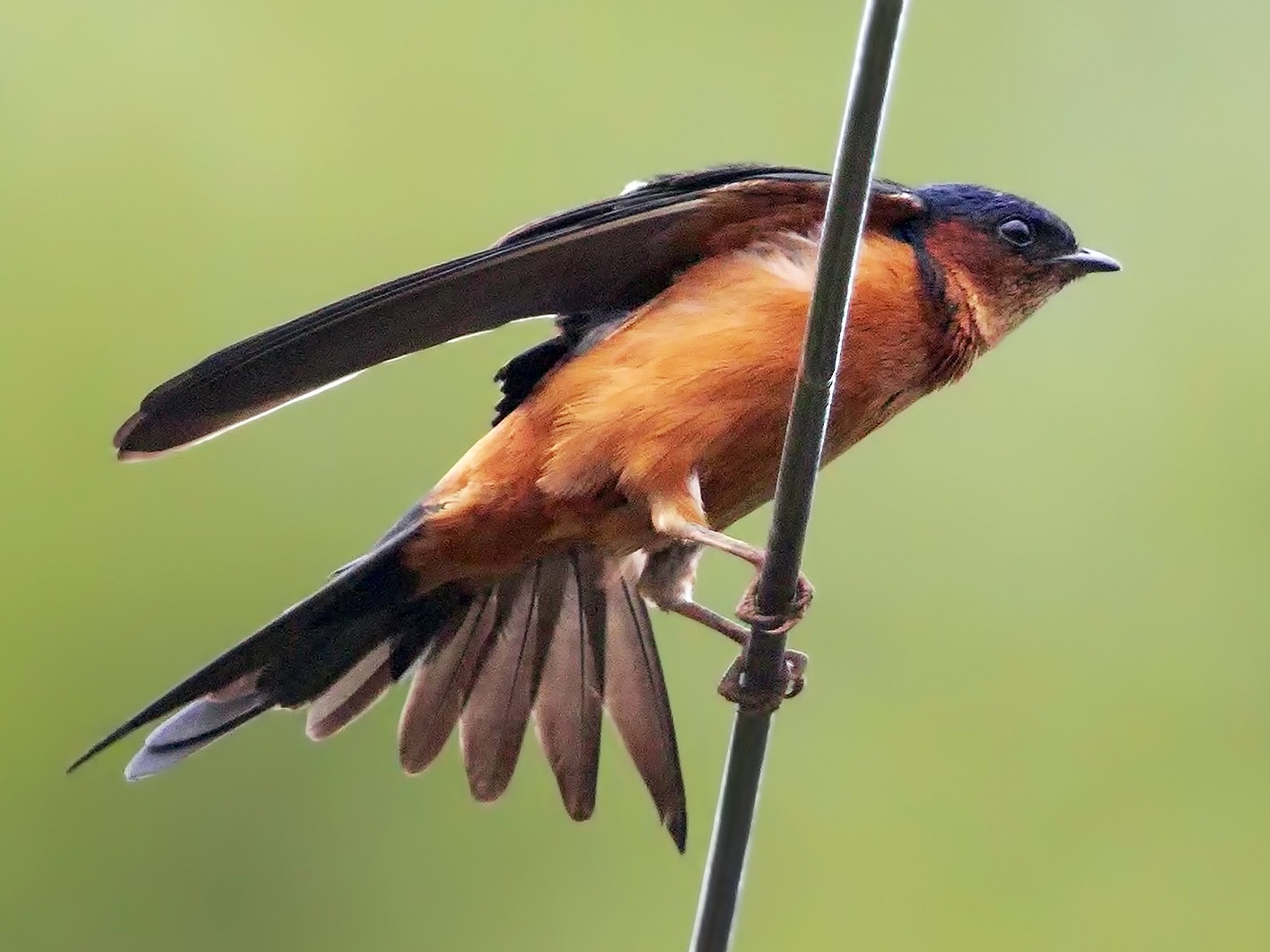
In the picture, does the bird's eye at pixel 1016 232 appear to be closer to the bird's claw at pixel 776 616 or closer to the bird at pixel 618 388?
the bird at pixel 618 388

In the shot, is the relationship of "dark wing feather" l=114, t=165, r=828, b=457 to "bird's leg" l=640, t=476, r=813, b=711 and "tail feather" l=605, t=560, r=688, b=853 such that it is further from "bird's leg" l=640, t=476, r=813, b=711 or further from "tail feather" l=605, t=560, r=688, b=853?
"tail feather" l=605, t=560, r=688, b=853

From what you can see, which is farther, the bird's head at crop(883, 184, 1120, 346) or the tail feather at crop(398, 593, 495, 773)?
the tail feather at crop(398, 593, 495, 773)

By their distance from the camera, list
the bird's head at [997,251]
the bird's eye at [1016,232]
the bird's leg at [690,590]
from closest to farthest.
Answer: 1. the bird's leg at [690,590]
2. the bird's head at [997,251]
3. the bird's eye at [1016,232]

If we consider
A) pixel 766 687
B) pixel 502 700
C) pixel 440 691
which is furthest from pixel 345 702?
pixel 766 687

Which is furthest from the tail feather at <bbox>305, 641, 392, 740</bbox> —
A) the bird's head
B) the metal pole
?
the bird's head

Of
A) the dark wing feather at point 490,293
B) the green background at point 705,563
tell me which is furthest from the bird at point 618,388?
the green background at point 705,563

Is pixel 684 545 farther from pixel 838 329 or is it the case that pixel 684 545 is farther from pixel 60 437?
pixel 60 437

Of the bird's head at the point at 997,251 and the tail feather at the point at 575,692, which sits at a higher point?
the bird's head at the point at 997,251

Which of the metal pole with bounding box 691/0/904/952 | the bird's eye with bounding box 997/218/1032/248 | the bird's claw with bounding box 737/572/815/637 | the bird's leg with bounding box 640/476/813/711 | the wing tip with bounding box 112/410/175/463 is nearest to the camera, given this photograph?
the metal pole with bounding box 691/0/904/952

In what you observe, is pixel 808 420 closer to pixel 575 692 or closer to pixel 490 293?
pixel 490 293
